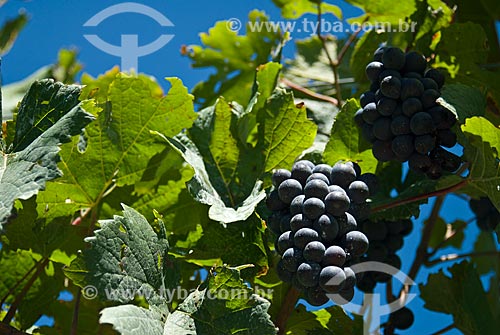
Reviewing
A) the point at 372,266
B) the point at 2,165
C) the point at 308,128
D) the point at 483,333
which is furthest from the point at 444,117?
the point at 2,165

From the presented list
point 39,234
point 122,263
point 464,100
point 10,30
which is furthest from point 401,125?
point 10,30

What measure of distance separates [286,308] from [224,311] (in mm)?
267

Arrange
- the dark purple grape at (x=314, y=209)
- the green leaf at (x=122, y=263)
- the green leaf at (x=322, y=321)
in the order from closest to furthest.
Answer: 1. the green leaf at (x=122, y=263)
2. the dark purple grape at (x=314, y=209)
3. the green leaf at (x=322, y=321)

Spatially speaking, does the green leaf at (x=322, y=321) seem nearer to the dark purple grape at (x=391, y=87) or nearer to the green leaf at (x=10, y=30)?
the dark purple grape at (x=391, y=87)

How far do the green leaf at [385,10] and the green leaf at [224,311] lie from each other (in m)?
1.04

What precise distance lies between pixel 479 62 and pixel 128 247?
1095 mm

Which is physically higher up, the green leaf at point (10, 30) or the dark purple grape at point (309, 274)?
the green leaf at point (10, 30)

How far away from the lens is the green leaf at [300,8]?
2.39 m

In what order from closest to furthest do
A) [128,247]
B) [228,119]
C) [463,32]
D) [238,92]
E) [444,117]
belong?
[128,247]
[444,117]
[228,119]
[463,32]
[238,92]

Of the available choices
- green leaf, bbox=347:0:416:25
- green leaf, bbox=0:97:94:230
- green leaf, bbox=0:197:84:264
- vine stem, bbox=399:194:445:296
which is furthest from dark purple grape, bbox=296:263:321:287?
green leaf, bbox=347:0:416:25

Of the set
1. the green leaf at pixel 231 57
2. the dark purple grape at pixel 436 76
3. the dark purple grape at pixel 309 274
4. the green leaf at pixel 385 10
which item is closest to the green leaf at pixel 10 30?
the green leaf at pixel 231 57

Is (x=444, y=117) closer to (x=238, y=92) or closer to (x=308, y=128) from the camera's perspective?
(x=308, y=128)

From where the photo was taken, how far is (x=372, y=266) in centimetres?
182

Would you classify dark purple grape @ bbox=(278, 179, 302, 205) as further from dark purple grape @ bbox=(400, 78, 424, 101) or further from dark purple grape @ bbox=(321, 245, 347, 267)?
dark purple grape @ bbox=(400, 78, 424, 101)
